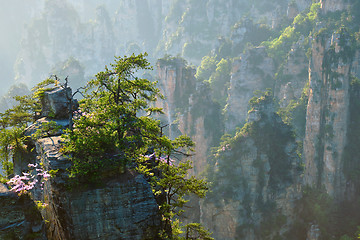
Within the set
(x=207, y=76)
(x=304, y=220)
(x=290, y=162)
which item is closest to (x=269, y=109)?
(x=290, y=162)

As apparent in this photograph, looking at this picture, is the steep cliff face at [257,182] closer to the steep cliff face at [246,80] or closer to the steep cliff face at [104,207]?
the steep cliff face at [246,80]

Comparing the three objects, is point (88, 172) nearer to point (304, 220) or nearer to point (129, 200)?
point (129, 200)

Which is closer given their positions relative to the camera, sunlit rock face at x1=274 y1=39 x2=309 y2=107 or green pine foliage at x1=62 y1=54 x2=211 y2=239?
green pine foliage at x1=62 y1=54 x2=211 y2=239

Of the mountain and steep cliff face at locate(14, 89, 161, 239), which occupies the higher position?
the mountain

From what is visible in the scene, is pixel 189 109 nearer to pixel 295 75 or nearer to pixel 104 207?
pixel 295 75

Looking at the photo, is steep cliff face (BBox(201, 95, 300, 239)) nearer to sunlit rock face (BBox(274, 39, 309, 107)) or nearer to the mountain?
the mountain

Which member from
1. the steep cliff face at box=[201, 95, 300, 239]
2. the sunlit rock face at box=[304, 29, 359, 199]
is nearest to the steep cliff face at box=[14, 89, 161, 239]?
the steep cliff face at box=[201, 95, 300, 239]

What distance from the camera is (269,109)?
1270 inches

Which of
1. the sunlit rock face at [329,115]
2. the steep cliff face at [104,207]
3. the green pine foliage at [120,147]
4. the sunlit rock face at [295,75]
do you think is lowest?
the steep cliff face at [104,207]

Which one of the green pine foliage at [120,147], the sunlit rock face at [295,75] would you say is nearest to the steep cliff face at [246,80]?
the sunlit rock face at [295,75]

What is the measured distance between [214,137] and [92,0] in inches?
4678

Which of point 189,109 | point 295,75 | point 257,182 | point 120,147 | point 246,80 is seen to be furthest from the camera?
point 246,80

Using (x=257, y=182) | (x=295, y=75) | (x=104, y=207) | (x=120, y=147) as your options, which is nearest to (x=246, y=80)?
(x=295, y=75)

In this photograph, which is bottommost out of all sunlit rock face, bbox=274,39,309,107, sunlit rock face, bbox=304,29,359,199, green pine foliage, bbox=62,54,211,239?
green pine foliage, bbox=62,54,211,239
